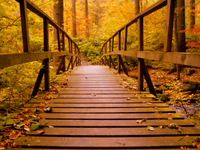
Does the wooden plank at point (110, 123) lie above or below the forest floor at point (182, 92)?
above

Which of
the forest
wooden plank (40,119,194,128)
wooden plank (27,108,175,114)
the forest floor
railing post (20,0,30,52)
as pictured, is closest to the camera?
wooden plank (40,119,194,128)

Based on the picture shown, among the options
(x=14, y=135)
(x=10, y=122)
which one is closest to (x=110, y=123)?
(x=14, y=135)

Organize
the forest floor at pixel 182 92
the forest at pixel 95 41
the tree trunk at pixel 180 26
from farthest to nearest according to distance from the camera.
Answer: the tree trunk at pixel 180 26
the forest floor at pixel 182 92
the forest at pixel 95 41

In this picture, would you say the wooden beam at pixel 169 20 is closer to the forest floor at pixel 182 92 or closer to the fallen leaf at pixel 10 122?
the fallen leaf at pixel 10 122

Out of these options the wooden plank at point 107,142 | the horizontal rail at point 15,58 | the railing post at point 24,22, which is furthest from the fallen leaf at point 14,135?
the railing post at point 24,22

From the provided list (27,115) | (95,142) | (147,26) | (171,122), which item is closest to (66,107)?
(27,115)

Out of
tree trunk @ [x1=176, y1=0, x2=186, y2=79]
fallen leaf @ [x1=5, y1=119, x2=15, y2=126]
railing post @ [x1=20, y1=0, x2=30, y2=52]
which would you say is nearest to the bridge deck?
fallen leaf @ [x1=5, y1=119, x2=15, y2=126]

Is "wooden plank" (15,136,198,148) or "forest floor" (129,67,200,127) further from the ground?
"wooden plank" (15,136,198,148)

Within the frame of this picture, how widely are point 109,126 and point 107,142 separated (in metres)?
0.37

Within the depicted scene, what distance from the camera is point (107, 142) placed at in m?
1.93

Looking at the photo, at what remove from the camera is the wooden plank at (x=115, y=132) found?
6.82 feet

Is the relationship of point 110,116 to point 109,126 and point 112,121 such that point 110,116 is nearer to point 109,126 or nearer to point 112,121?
point 112,121

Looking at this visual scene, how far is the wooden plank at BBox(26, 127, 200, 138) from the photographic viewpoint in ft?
6.82

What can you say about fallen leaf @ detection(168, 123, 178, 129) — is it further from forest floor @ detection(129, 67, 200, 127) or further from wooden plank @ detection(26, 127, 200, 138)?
forest floor @ detection(129, 67, 200, 127)
